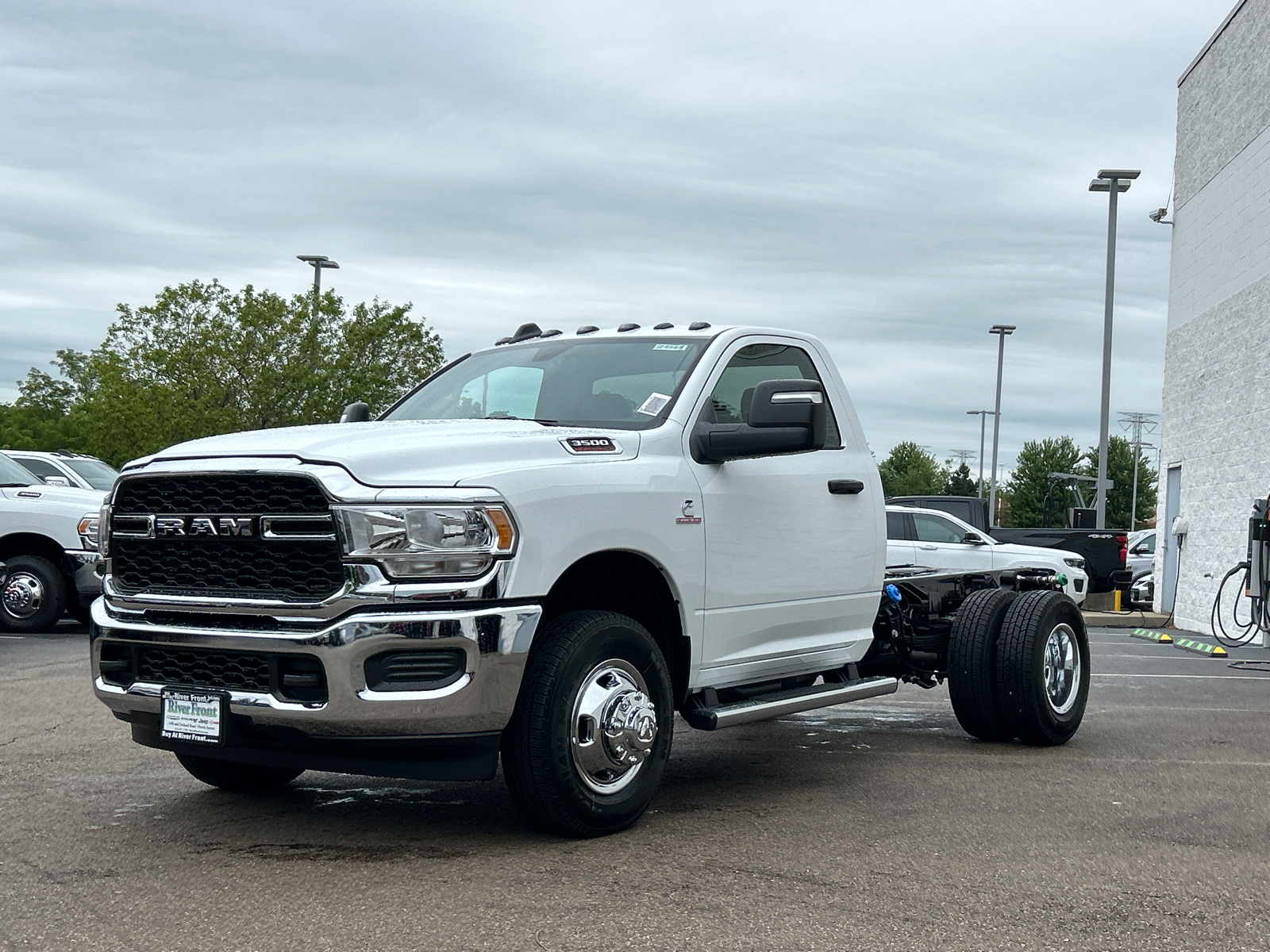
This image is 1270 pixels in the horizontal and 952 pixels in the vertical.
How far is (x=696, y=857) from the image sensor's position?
498 centimetres

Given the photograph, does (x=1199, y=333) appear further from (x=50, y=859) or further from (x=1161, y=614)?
(x=50, y=859)

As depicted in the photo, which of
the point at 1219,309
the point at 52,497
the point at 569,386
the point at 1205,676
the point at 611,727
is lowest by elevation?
the point at 1205,676

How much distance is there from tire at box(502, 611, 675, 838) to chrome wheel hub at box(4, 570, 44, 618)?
35.0 ft

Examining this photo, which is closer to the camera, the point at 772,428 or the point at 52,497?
the point at 772,428

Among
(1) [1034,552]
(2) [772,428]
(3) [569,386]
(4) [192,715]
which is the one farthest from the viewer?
(1) [1034,552]

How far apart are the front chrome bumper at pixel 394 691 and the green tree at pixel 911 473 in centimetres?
12964

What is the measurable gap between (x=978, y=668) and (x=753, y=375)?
2193 mm

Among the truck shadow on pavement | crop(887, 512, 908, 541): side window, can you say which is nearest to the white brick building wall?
crop(887, 512, 908, 541): side window

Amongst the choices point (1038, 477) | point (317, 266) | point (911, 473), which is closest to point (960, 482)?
point (911, 473)

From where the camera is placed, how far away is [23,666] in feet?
37.0

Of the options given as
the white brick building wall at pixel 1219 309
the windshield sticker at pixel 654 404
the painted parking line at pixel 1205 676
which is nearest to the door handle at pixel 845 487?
the windshield sticker at pixel 654 404

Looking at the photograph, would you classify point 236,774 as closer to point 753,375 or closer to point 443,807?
point 443,807

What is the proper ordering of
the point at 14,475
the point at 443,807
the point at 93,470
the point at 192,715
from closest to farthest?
the point at 192,715 < the point at 443,807 < the point at 14,475 < the point at 93,470

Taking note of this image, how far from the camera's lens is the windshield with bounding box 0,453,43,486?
1441 cm
